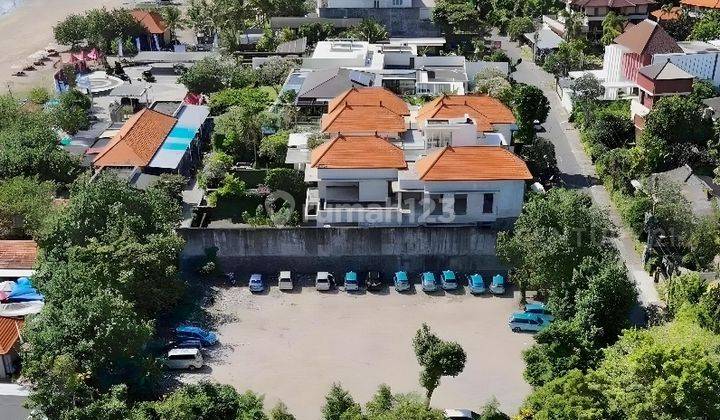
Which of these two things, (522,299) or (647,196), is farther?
(647,196)

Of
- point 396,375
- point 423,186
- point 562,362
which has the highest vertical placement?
point 423,186

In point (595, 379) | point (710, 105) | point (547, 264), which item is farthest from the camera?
point (710, 105)

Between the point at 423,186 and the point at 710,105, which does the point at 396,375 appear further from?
the point at 710,105

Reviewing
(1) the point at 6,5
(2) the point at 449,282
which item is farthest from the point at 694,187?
(1) the point at 6,5

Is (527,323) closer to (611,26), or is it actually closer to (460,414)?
(460,414)

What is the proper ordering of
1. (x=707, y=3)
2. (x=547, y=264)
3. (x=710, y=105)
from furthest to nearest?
1. (x=707, y=3)
2. (x=710, y=105)
3. (x=547, y=264)

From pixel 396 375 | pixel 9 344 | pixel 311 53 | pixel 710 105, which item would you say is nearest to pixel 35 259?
pixel 9 344

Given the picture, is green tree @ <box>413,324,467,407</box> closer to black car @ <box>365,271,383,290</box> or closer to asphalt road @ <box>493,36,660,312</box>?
black car @ <box>365,271,383,290</box>
